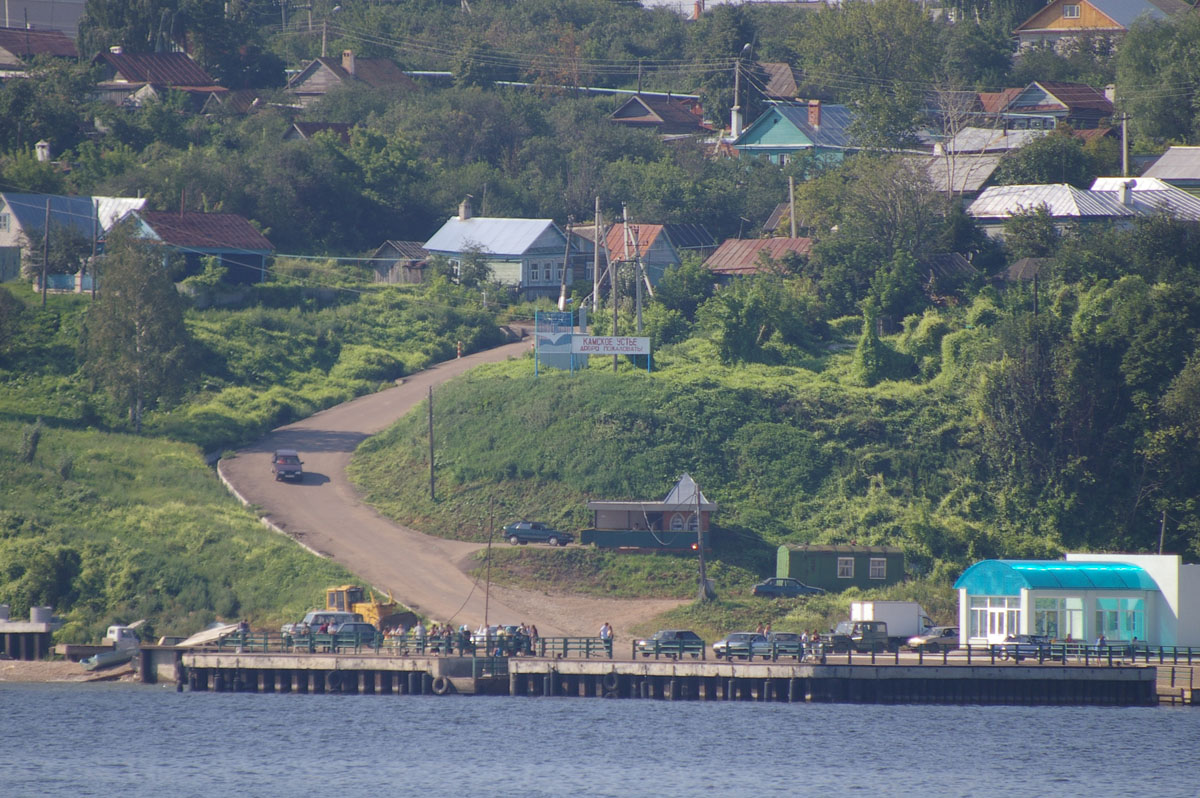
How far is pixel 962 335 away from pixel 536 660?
37990 millimetres

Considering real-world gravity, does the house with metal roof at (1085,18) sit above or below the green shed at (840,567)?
above

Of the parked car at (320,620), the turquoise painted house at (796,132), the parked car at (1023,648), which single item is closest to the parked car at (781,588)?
the parked car at (1023,648)

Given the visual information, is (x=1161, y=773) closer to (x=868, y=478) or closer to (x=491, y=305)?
(x=868, y=478)

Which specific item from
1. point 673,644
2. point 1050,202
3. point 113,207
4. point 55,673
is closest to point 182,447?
point 55,673

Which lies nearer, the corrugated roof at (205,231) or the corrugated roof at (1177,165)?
the corrugated roof at (205,231)

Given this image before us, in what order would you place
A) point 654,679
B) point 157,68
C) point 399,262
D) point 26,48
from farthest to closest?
point 26,48, point 157,68, point 399,262, point 654,679

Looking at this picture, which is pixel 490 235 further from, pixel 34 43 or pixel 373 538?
pixel 34 43

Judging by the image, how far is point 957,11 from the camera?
159250 millimetres

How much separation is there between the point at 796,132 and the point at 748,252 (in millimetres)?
29509

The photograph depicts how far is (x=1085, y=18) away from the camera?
5827 inches

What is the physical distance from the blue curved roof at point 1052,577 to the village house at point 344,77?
306 feet

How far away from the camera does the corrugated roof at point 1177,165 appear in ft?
352

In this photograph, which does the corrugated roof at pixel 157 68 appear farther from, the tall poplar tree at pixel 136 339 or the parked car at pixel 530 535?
the parked car at pixel 530 535

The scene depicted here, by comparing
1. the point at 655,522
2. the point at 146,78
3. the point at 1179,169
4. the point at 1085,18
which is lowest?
the point at 655,522
